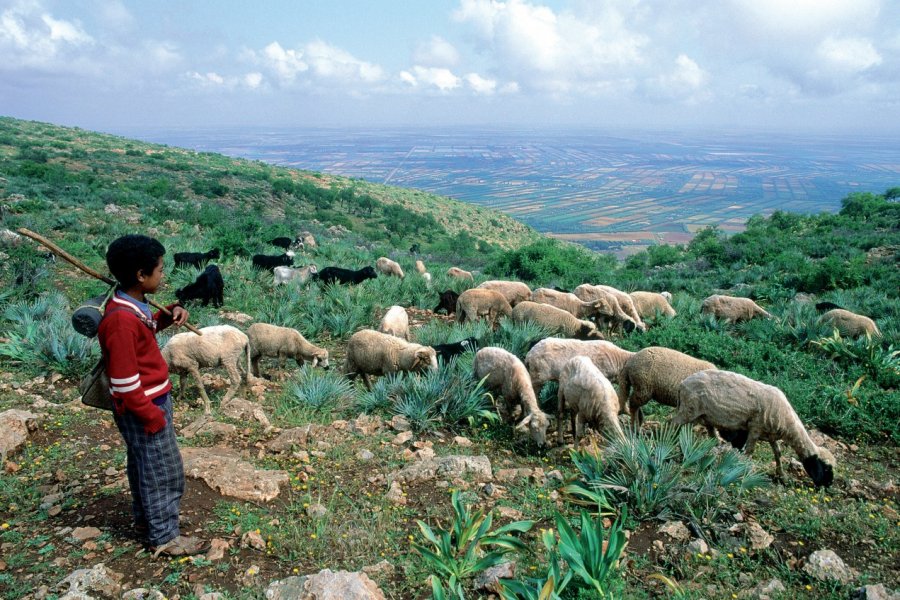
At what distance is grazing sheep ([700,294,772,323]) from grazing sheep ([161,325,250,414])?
10.4 metres

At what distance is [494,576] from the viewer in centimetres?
361

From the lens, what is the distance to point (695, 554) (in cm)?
401

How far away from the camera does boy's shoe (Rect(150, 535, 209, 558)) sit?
3.58 m

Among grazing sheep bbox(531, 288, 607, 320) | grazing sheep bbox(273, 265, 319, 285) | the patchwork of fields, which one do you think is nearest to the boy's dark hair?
grazing sheep bbox(531, 288, 607, 320)

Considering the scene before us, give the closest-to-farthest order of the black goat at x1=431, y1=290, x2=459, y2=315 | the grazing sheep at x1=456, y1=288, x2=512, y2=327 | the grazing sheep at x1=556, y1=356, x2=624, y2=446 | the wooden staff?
the wooden staff, the grazing sheep at x1=556, y1=356, x2=624, y2=446, the grazing sheep at x1=456, y1=288, x2=512, y2=327, the black goat at x1=431, y1=290, x2=459, y2=315

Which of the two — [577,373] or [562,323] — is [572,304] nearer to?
[562,323]

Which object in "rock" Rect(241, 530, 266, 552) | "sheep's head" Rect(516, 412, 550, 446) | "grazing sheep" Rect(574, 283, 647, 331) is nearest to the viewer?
"rock" Rect(241, 530, 266, 552)

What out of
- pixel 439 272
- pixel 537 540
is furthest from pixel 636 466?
pixel 439 272

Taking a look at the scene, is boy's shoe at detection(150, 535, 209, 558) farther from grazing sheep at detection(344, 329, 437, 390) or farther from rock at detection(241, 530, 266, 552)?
grazing sheep at detection(344, 329, 437, 390)

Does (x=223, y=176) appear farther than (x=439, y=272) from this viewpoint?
Yes

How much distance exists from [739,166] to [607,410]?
180 metres

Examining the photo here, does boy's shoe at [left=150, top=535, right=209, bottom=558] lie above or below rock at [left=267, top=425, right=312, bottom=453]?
above

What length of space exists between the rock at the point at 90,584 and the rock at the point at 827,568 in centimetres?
488

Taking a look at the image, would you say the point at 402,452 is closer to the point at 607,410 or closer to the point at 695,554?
the point at 607,410
